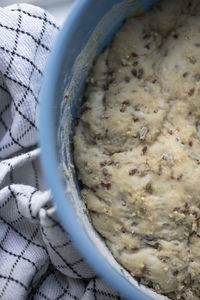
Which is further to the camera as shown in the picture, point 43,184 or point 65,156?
point 43,184

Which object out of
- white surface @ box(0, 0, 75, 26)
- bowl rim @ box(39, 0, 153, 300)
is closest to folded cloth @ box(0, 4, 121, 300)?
white surface @ box(0, 0, 75, 26)

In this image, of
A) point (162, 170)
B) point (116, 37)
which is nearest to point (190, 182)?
point (162, 170)

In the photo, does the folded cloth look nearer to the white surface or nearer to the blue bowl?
the white surface

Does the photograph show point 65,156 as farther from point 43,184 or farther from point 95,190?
point 43,184

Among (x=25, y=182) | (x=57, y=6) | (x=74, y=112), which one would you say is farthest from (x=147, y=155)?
(x=57, y=6)

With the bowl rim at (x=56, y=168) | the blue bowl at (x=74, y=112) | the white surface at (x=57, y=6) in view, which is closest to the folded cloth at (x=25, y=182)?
the white surface at (x=57, y=6)

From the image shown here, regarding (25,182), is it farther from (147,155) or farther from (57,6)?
(57,6)
